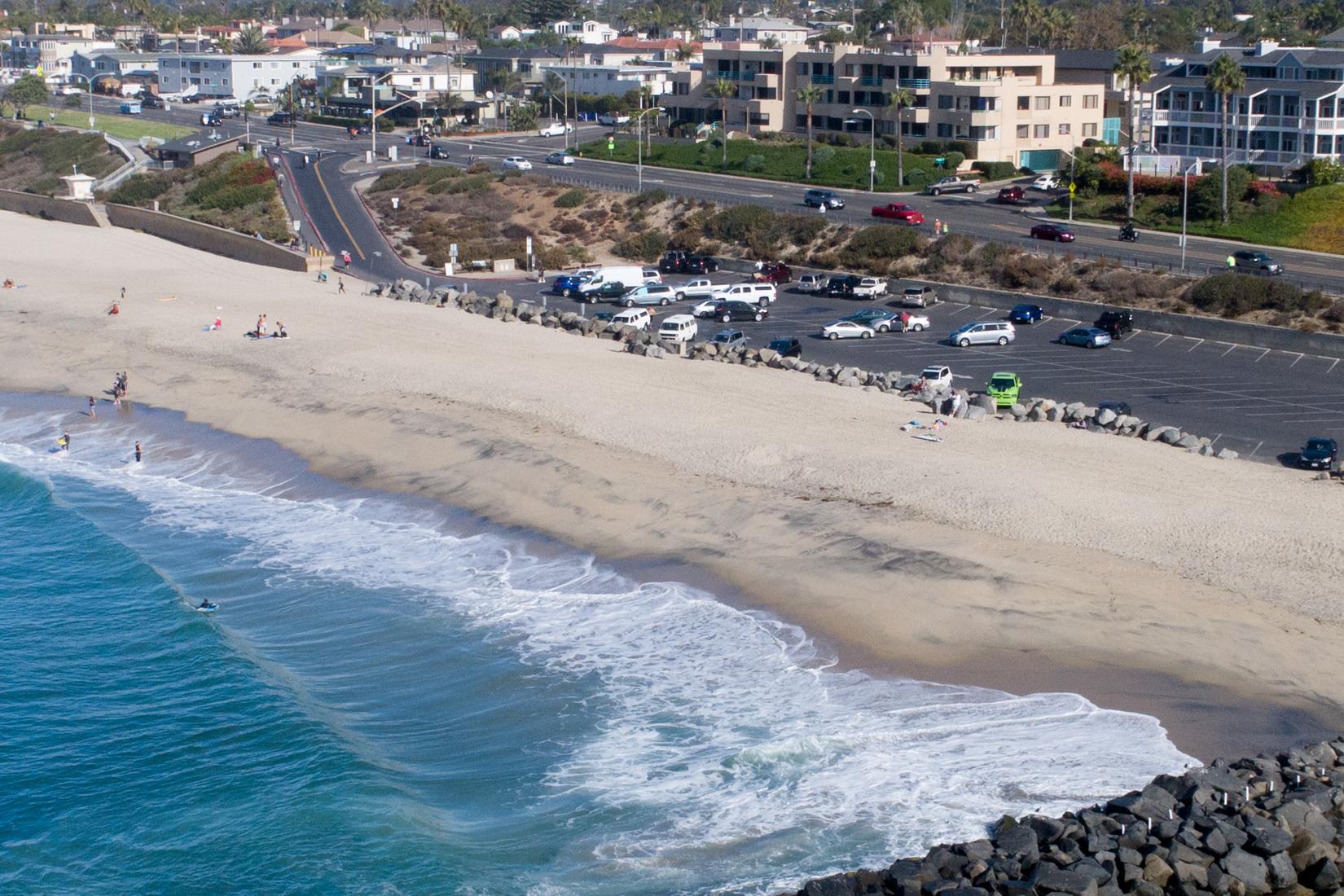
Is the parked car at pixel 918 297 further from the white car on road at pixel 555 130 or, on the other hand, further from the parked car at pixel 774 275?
the white car on road at pixel 555 130

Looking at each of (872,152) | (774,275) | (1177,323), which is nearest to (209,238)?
(774,275)

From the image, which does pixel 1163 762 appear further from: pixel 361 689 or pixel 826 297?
pixel 826 297

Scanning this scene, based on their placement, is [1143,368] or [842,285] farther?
[842,285]

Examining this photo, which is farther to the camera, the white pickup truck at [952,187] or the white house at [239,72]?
the white house at [239,72]

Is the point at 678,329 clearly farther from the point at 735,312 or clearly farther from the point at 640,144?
the point at 640,144

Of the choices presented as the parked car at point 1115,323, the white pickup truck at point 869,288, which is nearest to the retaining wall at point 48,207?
the white pickup truck at point 869,288
